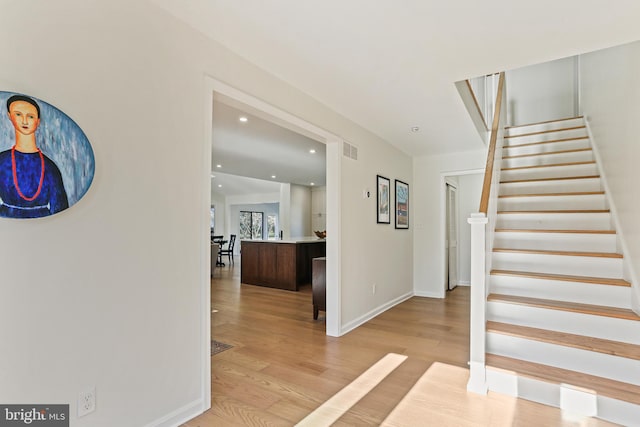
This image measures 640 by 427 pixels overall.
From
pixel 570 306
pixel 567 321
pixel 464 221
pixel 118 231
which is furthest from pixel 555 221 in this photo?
pixel 118 231

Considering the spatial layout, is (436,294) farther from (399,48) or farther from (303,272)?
(399,48)

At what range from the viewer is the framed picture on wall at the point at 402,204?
5027 millimetres

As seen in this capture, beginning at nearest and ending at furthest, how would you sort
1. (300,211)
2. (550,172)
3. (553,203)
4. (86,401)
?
(86,401) < (553,203) < (550,172) < (300,211)

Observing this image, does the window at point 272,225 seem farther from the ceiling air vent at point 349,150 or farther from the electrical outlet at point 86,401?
the electrical outlet at point 86,401

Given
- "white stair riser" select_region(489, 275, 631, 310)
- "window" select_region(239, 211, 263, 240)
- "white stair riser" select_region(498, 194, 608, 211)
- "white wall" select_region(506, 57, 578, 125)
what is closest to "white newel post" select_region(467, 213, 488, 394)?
"white stair riser" select_region(489, 275, 631, 310)

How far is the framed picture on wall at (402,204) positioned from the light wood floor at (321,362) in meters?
1.27

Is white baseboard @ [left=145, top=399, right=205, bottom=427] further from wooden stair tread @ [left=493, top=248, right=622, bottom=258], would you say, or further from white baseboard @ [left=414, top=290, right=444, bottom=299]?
white baseboard @ [left=414, top=290, right=444, bottom=299]

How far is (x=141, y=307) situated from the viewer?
5.71 ft

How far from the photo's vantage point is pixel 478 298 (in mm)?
2453

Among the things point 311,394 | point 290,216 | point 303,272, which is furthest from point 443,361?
point 290,216

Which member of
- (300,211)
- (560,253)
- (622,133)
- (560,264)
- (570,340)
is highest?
(622,133)

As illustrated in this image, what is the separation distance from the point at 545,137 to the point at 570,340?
3.49 metres

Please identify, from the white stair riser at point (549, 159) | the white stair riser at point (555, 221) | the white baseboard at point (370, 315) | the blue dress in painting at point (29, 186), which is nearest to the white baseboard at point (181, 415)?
the blue dress in painting at point (29, 186)

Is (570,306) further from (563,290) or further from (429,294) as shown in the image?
(429,294)
